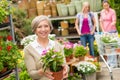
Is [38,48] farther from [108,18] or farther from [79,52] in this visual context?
[108,18]

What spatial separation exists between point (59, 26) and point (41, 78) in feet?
24.7

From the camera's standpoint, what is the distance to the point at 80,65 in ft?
20.0

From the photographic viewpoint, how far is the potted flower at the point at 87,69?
6066 mm

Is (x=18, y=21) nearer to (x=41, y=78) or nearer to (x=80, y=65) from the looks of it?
(x=80, y=65)

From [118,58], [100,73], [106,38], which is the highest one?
[106,38]

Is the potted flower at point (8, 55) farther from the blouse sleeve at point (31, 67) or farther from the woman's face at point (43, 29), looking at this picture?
the woman's face at point (43, 29)

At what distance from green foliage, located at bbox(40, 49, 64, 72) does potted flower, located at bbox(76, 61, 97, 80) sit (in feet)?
10.5

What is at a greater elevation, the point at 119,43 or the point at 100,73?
the point at 119,43

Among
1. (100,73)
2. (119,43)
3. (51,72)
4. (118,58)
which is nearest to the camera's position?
(51,72)

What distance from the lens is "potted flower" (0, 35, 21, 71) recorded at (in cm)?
294

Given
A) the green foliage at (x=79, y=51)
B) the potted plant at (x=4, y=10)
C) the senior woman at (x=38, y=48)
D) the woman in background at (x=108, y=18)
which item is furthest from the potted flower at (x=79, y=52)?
the potted plant at (x=4, y=10)

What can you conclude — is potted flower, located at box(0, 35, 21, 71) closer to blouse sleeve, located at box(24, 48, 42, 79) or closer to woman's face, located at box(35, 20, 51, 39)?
blouse sleeve, located at box(24, 48, 42, 79)

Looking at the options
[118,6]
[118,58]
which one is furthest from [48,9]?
[118,58]

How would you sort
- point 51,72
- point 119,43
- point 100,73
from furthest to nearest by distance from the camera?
1. point 100,73
2. point 119,43
3. point 51,72
